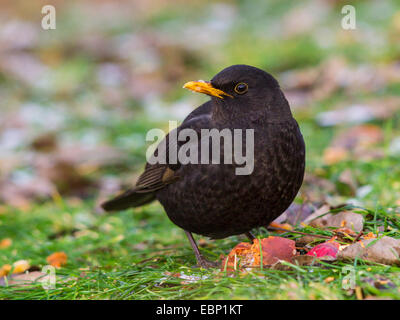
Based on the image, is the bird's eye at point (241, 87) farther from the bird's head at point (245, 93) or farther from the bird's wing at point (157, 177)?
the bird's wing at point (157, 177)

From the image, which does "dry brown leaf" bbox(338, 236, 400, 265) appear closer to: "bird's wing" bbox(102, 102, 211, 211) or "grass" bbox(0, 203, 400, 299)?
"grass" bbox(0, 203, 400, 299)

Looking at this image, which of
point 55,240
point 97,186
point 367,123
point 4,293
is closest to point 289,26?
point 367,123

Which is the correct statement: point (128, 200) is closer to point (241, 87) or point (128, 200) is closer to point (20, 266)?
point (20, 266)

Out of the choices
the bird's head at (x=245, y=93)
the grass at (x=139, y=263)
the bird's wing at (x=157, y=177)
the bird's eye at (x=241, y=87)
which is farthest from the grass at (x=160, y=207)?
the bird's eye at (x=241, y=87)

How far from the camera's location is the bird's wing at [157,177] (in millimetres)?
3354

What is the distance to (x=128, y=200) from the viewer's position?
13.3 ft

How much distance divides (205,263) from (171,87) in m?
5.90

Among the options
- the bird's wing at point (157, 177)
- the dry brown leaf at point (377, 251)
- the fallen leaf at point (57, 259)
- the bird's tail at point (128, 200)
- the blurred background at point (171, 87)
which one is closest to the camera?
the dry brown leaf at point (377, 251)

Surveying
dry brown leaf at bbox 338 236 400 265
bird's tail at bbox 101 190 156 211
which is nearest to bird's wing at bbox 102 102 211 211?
bird's tail at bbox 101 190 156 211

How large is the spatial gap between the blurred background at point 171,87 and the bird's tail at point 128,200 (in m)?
1.13

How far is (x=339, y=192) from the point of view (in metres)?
4.30

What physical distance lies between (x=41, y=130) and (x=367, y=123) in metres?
4.15

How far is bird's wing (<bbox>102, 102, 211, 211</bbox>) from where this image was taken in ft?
11.0

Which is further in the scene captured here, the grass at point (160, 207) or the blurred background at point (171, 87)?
the blurred background at point (171, 87)
